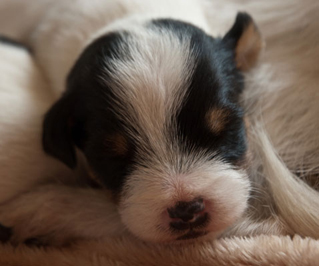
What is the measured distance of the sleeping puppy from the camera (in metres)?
1.00

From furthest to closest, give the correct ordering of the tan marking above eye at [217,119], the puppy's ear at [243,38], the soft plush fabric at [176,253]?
the puppy's ear at [243,38] → the tan marking above eye at [217,119] → the soft plush fabric at [176,253]

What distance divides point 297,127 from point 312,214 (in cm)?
28

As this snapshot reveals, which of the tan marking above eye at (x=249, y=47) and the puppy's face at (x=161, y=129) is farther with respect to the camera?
the tan marking above eye at (x=249, y=47)

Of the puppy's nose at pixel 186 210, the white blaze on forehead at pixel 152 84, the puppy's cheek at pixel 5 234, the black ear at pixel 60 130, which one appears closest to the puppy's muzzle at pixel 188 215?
the puppy's nose at pixel 186 210

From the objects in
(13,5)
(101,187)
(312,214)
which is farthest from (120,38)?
(13,5)

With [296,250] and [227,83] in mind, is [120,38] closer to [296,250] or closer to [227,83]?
[227,83]

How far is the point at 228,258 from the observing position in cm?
98

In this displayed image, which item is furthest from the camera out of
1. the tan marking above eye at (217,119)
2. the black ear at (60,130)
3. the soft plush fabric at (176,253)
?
the black ear at (60,130)

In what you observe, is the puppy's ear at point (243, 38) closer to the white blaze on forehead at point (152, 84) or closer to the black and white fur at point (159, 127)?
the black and white fur at point (159, 127)

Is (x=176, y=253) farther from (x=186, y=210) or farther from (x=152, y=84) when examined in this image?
(x=152, y=84)

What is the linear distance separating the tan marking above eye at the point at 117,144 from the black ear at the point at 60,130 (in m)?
0.15

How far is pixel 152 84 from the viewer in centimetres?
104

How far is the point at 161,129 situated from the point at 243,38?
16.4 inches

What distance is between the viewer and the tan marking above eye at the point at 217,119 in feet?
3.45
